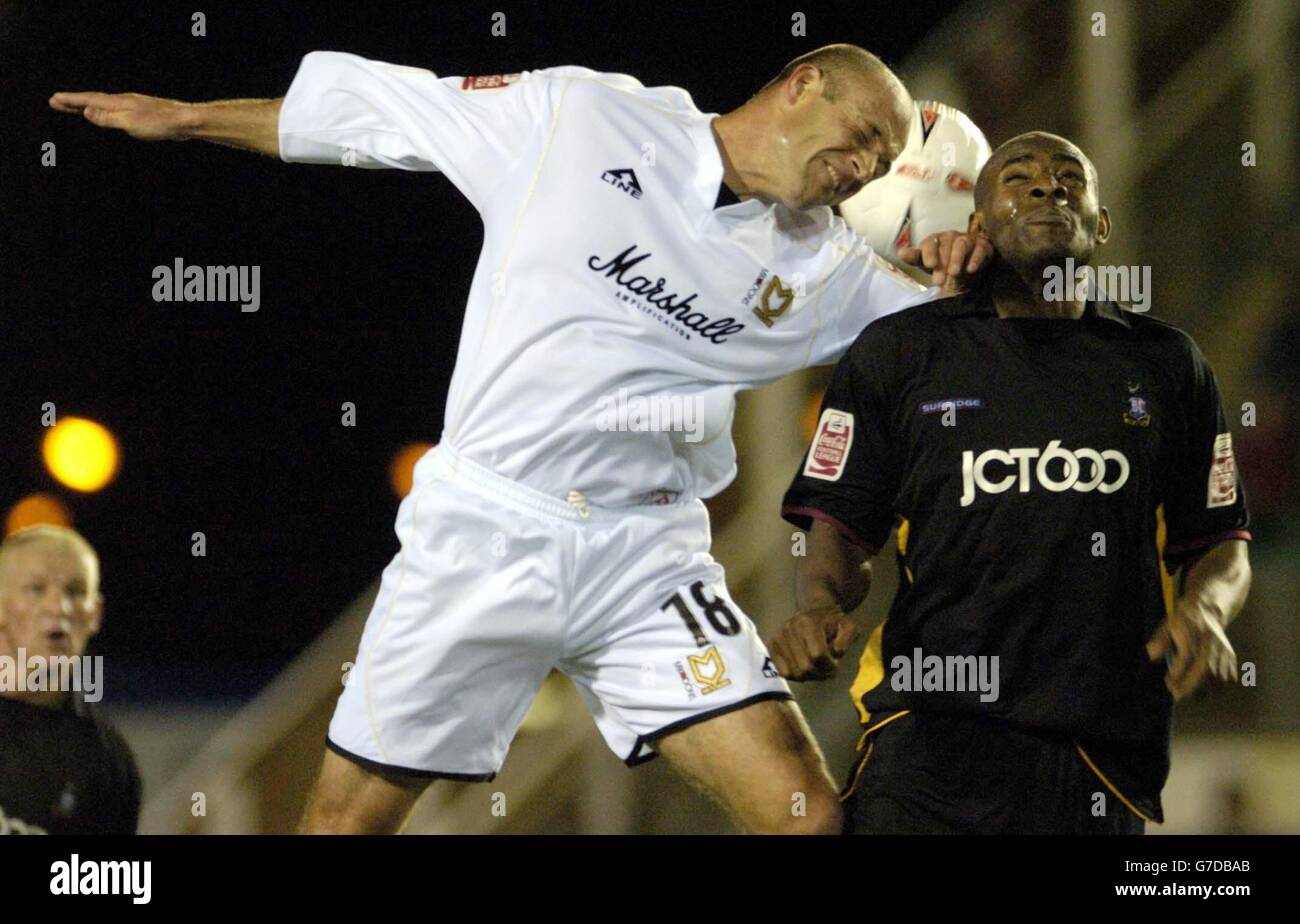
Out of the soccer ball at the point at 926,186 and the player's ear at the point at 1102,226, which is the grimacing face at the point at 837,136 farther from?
the player's ear at the point at 1102,226

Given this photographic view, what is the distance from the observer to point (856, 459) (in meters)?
3.30

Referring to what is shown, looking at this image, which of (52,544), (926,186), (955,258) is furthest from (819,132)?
(52,544)

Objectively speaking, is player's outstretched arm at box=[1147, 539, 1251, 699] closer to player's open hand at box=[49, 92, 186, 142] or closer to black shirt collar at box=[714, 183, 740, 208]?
black shirt collar at box=[714, 183, 740, 208]

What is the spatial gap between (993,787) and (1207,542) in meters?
0.65

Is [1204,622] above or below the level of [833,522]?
below

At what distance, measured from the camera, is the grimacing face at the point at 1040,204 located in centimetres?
323

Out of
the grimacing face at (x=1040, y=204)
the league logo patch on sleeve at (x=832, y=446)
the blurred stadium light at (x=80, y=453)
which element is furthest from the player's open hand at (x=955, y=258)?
the blurred stadium light at (x=80, y=453)

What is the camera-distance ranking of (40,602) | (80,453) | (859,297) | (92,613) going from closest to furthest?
(859,297) → (40,602) → (92,613) → (80,453)

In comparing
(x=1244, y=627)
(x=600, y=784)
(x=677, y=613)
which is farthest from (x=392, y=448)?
A: (x=677, y=613)

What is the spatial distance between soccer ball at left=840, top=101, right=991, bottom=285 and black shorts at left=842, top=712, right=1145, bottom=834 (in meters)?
1.04

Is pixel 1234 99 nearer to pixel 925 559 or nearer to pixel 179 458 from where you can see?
pixel 925 559

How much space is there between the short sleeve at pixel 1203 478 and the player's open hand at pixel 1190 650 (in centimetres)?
27

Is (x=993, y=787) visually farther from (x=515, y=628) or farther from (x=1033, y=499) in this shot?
(x=515, y=628)

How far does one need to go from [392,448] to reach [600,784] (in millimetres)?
2449
